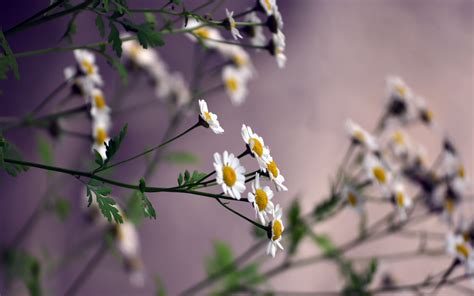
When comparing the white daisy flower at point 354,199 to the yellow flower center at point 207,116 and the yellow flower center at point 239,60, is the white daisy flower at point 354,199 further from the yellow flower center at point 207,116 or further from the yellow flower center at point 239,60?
the yellow flower center at point 207,116

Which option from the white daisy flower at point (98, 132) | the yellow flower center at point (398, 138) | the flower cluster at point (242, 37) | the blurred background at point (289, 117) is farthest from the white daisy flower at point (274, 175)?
the blurred background at point (289, 117)

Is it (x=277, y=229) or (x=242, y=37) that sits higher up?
(x=242, y=37)

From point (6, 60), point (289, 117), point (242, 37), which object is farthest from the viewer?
point (289, 117)

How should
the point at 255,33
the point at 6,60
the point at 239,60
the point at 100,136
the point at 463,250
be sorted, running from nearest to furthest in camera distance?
1. the point at 6,60
2. the point at 255,33
3. the point at 100,136
4. the point at 463,250
5. the point at 239,60

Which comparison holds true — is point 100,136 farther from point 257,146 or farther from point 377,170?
point 377,170

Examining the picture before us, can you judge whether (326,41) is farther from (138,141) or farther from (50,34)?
(50,34)

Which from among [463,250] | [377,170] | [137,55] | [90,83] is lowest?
[463,250]

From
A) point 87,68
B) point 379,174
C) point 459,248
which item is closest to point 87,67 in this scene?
point 87,68

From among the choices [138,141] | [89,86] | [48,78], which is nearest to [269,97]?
[138,141]
